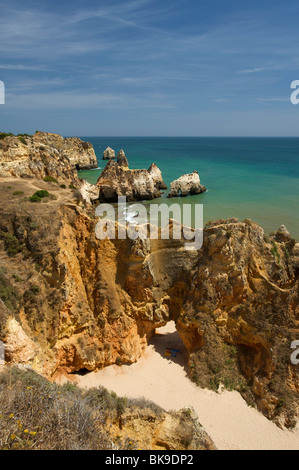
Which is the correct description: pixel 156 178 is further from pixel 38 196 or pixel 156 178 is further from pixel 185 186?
pixel 38 196

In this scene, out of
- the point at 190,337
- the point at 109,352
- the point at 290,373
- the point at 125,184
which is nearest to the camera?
the point at 290,373

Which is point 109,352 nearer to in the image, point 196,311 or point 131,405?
point 196,311

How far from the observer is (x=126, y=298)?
15.8m

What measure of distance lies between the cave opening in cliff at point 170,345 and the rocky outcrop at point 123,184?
35.1m

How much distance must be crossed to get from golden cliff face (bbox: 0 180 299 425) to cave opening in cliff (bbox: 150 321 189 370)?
3.20ft

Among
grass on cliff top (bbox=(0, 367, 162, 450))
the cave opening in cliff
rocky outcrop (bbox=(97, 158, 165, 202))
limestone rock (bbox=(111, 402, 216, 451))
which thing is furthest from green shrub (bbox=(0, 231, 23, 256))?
rocky outcrop (bbox=(97, 158, 165, 202))

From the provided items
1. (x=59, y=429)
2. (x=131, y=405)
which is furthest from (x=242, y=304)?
(x=59, y=429)

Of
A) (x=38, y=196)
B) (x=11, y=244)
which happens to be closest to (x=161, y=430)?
(x=11, y=244)

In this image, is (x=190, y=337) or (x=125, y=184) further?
(x=125, y=184)

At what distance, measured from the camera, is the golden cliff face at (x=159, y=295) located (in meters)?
13.6

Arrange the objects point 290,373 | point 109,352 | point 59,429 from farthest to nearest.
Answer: point 109,352, point 290,373, point 59,429

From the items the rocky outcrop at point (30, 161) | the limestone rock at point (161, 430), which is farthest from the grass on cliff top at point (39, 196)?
the limestone rock at point (161, 430)

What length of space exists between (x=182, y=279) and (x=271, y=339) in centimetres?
522

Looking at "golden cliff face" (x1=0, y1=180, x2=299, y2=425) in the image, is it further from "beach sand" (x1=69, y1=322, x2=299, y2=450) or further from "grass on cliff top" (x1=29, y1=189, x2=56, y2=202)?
"grass on cliff top" (x1=29, y1=189, x2=56, y2=202)
